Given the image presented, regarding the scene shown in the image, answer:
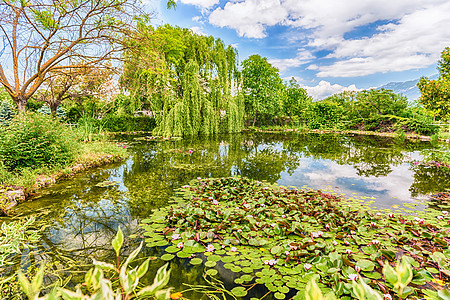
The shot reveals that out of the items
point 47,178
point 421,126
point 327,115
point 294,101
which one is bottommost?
point 47,178

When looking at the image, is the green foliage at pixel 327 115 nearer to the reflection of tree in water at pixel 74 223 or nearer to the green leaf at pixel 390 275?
the reflection of tree in water at pixel 74 223

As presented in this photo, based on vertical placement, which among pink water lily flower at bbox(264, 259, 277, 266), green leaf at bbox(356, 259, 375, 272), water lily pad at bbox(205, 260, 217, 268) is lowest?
water lily pad at bbox(205, 260, 217, 268)

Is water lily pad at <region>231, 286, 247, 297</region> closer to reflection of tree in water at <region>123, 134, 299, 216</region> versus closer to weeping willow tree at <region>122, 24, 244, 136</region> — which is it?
reflection of tree in water at <region>123, 134, 299, 216</region>

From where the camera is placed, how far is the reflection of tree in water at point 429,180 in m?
4.20

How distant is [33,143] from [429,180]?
29.1 feet

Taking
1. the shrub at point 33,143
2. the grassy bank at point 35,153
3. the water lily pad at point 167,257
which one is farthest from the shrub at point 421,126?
the shrub at point 33,143

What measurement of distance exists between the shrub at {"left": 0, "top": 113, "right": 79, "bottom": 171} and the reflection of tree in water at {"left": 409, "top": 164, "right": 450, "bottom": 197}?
24.8 ft

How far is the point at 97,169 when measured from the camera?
5773mm

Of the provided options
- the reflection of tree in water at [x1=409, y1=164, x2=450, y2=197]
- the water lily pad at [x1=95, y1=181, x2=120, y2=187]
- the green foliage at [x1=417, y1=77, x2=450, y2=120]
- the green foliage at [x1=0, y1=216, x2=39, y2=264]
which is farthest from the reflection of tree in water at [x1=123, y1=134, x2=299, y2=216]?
the green foliage at [x1=417, y1=77, x2=450, y2=120]

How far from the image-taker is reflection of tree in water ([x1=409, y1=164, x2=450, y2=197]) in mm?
4199

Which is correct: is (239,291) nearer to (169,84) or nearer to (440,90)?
(440,90)

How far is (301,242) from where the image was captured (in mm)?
2289

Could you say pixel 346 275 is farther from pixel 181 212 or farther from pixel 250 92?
pixel 250 92

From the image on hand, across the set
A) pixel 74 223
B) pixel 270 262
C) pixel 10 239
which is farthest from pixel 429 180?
pixel 10 239
